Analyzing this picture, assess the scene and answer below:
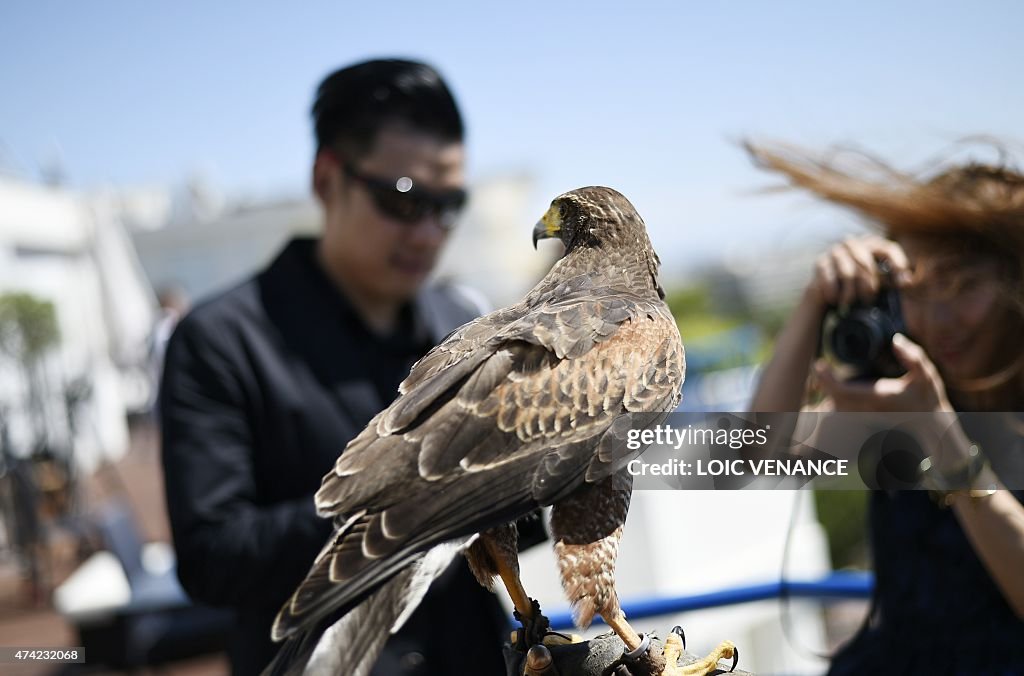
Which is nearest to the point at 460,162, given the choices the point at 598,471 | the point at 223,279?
the point at 598,471

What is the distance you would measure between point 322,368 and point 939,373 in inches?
69.0

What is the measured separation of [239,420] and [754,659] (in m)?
2.62

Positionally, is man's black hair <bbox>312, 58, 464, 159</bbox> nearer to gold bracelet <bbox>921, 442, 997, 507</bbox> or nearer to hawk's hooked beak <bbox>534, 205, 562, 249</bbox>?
hawk's hooked beak <bbox>534, 205, 562, 249</bbox>

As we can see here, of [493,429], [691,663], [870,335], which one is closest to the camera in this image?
[493,429]

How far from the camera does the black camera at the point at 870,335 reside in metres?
2.00

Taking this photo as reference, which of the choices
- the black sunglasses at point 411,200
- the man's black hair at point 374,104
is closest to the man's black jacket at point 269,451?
the black sunglasses at point 411,200

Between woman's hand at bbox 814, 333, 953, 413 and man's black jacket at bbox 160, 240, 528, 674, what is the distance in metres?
1.16

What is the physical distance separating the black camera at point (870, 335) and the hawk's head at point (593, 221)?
1015 mm

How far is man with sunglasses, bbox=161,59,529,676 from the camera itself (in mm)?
2096

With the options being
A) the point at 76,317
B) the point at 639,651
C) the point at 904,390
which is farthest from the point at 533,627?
the point at 76,317

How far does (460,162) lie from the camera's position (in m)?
2.46

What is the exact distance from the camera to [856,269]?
2158 mm

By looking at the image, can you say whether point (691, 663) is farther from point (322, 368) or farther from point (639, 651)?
point (322, 368)

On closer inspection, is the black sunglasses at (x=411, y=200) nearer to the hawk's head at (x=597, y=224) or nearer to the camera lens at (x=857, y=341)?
the hawk's head at (x=597, y=224)
